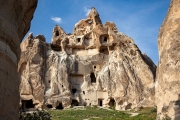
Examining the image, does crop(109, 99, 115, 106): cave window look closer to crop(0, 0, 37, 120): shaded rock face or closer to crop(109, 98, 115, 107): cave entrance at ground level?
crop(109, 98, 115, 107): cave entrance at ground level

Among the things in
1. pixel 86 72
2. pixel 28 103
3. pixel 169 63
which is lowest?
pixel 28 103

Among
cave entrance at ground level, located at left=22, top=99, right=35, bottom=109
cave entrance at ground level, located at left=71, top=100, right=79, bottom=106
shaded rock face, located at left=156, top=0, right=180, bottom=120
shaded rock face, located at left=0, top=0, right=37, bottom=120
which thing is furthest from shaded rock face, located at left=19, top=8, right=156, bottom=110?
shaded rock face, located at left=0, top=0, right=37, bottom=120

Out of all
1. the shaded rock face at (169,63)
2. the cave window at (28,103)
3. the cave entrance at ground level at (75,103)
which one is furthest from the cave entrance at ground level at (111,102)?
the shaded rock face at (169,63)

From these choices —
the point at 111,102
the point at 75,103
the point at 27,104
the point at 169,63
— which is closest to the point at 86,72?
the point at 75,103

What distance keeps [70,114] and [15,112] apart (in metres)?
20.9

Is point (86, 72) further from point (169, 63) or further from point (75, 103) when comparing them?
point (169, 63)

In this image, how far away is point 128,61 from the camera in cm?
3353

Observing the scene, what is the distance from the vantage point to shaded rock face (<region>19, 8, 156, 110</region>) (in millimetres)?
30422

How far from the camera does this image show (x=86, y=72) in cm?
3531

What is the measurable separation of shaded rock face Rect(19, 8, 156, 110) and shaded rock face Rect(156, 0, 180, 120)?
58.8ft

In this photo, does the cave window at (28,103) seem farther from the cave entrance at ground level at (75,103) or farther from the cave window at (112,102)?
the cave window at (112,102)

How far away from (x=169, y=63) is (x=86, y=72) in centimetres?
2456

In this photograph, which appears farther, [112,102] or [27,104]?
[112,102]

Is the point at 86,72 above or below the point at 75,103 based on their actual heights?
above
